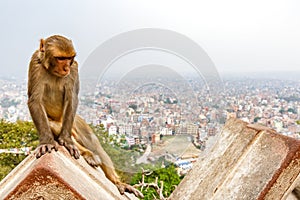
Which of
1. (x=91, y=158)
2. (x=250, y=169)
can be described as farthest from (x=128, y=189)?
(x=250, y=169)

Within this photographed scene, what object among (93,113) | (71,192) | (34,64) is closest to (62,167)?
(71,192)

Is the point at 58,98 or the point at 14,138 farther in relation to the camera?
the point at 14,138

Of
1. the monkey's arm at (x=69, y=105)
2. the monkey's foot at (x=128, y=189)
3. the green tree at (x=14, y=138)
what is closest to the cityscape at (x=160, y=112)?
the monkey's arm at (x=69, y=105)

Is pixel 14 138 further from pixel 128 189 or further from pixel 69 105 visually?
pixel 128 189

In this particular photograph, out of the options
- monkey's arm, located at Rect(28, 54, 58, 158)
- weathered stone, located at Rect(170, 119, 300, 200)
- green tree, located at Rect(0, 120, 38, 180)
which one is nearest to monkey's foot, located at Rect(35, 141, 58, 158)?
monkey's arm, located at Rect(28, 54, 58, 158)

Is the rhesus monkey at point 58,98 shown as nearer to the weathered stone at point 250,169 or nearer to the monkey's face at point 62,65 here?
the monkey's face at point 62,65

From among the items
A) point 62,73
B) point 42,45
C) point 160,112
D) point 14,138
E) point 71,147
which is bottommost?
point 14,138

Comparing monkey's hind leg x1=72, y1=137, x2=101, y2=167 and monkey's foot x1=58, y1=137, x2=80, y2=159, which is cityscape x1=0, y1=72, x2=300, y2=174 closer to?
monkey's hind leg x1=72, y1=137, x2=101, y2=167

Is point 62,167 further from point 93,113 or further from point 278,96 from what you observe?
point 278,96
